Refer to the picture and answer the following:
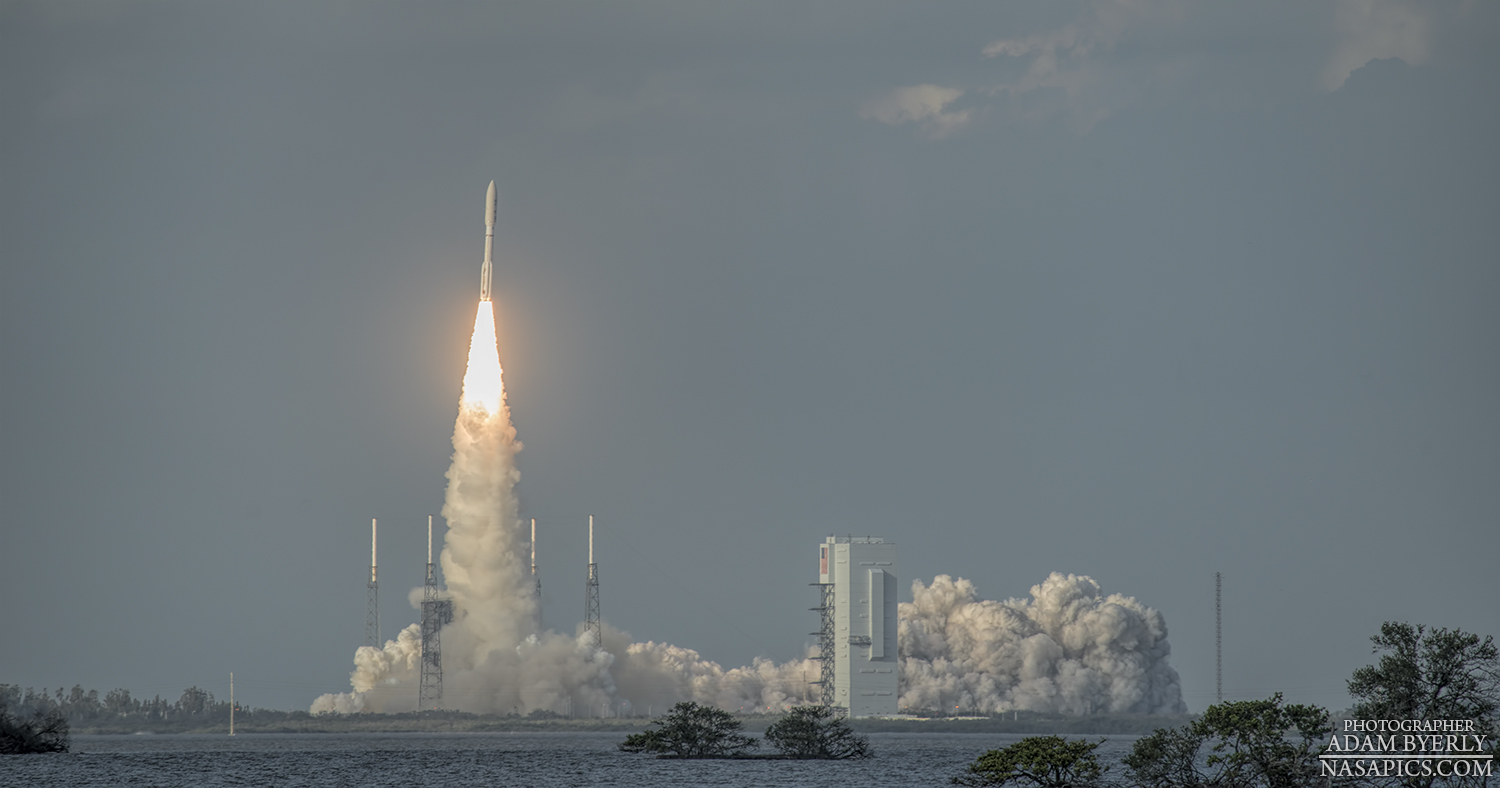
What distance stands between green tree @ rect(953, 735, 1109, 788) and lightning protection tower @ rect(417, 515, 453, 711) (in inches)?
3279

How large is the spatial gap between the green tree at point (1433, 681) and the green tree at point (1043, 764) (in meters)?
12.9

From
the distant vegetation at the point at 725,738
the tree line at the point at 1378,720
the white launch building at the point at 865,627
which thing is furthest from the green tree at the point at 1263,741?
the white launch building at the point at 865,627

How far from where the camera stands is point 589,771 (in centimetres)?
11044

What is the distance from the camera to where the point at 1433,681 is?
63.2 m

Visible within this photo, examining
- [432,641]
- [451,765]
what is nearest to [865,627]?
[432,641]

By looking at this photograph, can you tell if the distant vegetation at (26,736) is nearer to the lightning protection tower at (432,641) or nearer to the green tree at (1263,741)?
the lightning protection tower at (432,641)

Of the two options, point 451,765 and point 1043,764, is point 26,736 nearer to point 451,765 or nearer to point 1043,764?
point 451,765

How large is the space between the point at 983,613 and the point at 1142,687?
1624 centimetres

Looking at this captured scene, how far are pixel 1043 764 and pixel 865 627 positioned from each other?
3395 inches

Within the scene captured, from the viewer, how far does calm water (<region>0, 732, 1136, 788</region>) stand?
103000 millimetres

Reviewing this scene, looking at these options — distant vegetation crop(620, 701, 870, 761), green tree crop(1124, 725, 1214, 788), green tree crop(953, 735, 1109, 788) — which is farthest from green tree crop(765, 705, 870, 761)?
green tree crop(1124, 725, 1214, 788)

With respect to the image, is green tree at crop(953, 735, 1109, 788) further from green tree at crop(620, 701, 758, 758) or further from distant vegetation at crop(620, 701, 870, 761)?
green tree at crop(620, 701, 758, 758)

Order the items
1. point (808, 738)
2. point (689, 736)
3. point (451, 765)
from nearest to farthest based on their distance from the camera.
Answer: point (451, 765), point (689, 736), point (808, 738)

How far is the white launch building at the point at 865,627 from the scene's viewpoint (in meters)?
160
